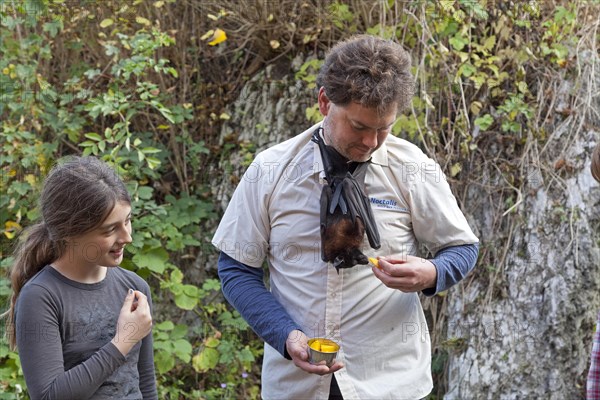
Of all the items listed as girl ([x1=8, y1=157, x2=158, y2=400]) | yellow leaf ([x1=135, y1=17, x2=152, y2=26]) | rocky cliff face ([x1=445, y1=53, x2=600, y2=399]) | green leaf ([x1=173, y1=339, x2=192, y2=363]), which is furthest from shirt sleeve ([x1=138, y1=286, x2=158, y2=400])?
yellow leaf ([x1=135, y1=17, x2=152, y2=26])

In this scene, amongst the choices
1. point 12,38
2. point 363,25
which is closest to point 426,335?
point 363,25

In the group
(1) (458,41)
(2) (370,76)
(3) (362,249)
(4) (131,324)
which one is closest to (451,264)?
(3) (362,249)

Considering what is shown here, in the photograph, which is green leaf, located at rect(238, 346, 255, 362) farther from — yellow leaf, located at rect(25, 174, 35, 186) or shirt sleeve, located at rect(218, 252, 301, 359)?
shirt sleeve, located at rect(218, 252, 301, 359)

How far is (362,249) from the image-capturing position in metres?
2.25

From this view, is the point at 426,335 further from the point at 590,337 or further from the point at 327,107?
the point at 590,337

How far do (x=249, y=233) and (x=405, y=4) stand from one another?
241 cm

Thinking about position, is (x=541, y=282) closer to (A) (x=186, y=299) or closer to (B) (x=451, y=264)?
(B) (x=451, y=264)

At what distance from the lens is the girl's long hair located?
2223mm

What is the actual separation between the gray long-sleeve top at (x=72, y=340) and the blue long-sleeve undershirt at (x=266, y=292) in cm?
34

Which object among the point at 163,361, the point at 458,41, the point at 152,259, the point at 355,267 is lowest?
the point at 163,361

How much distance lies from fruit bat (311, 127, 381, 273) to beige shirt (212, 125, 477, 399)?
0.19 feet

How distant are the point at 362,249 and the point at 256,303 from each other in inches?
14.4

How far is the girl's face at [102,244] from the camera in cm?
221

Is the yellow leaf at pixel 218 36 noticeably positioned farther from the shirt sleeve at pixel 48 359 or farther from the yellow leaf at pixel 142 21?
the shirt sleeve at pixel 48 359
